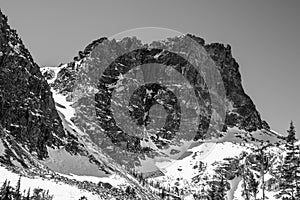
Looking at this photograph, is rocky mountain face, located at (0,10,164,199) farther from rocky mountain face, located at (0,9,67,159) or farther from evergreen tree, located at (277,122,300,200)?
evergreen tree, located at (277,122,300,200)

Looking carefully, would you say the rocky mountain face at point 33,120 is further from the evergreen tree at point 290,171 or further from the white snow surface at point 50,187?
the evergreen tree at point 290,171

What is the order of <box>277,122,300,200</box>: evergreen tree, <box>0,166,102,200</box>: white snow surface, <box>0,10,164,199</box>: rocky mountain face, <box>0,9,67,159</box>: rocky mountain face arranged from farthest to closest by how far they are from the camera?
<box>0,9,67,159</box>: rocky mountain face < <box>0,10,164,199</box>: rocky mountain face < <box>0,166,102,200</box>: white snow surface < <box>277,122,300,200</box>: evergreen tree

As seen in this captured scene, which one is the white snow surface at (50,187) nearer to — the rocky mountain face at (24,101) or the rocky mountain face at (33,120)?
the rocky mountain face at (33,120)

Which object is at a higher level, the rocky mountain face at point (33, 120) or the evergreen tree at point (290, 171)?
the rocky mountain face at point (33, 120)

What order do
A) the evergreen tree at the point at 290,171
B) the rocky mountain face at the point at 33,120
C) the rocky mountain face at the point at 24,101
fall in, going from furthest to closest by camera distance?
the rocky mountain face at the point at 24,101, the rocky mountain face at the point at 33,120, the evergreen tree at the point at 290,171

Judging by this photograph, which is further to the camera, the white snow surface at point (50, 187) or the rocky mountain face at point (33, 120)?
the rocky mountain face at point (33, 120)

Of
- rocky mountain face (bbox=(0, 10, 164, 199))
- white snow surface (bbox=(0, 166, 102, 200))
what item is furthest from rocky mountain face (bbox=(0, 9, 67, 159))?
white snow surface (bbox=(0, 166, 102, 200))

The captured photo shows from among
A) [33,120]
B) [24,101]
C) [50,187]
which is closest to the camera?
[50,187]

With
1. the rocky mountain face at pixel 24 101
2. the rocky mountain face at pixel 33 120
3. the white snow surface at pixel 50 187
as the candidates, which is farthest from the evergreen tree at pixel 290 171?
the rocky mountain face at pixel 24 101

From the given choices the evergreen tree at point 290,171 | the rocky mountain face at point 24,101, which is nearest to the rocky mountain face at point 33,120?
the rocky mountain face at point 24,101

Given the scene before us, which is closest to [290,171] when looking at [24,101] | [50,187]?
[50,187]

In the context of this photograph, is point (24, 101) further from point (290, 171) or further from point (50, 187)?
point (290, 171)

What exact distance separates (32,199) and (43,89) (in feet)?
439

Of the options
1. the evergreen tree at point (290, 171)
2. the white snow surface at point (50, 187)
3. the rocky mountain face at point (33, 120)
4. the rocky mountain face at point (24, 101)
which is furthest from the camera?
the rocky mountain face at point (24, 101)
